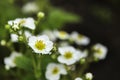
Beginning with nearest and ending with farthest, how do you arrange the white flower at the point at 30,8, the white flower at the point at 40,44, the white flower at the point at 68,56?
1. the white flower at the point at 40,44
2. the white flower at the point at 68,56
3. the white flower at the point at 30,8

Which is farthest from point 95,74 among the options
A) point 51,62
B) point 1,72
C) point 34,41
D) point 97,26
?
point 34,41

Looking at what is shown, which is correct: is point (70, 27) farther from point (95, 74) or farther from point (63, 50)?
point (63, 50)

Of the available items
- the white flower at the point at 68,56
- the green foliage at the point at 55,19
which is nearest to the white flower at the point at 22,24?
the white flower at the point at 68,56

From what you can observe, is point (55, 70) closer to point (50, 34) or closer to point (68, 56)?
point (68, 56)

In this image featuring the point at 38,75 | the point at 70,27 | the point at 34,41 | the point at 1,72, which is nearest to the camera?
the point at 34,41

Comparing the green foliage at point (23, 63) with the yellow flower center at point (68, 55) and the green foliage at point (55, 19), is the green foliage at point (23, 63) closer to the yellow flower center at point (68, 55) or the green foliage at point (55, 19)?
the yellow flower center at point (68, 55)

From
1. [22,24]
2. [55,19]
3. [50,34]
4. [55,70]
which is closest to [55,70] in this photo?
[55,70]

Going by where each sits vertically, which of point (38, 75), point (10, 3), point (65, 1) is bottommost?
point (38, 75)
